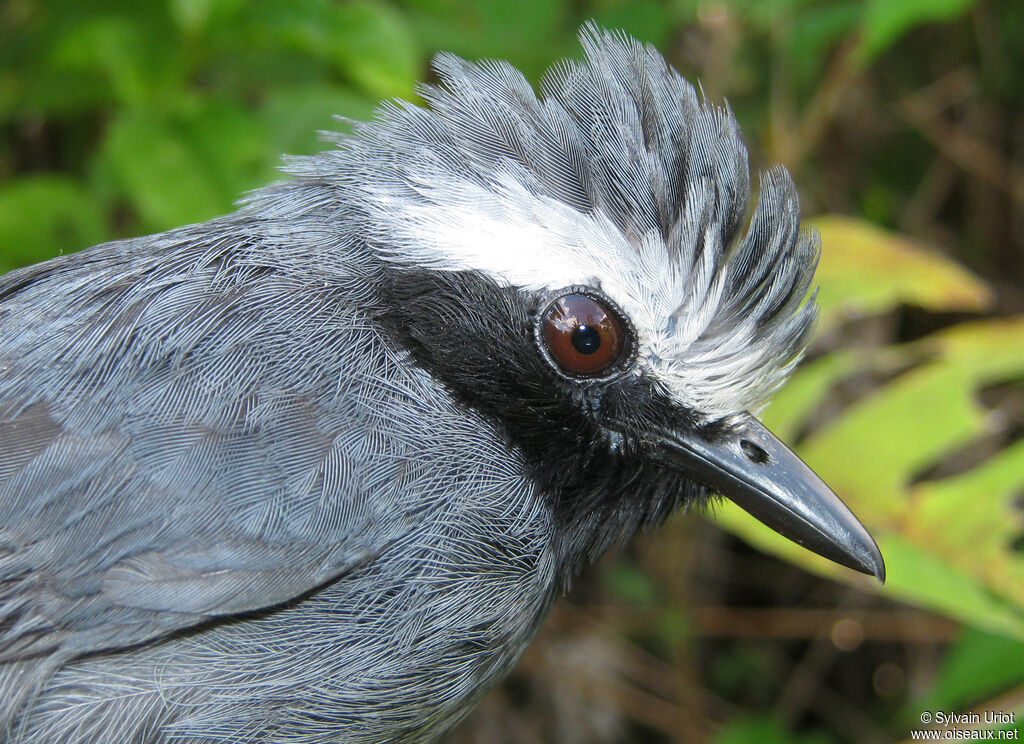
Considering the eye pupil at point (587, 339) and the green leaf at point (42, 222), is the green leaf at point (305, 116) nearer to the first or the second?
the green leaf at point (42, 222)

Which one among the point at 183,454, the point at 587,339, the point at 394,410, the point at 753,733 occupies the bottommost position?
the point at 753,733

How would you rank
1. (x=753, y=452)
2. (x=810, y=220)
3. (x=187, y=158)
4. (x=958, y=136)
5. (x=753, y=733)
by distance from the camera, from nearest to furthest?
(x=753, y=452), (x=187, y=158), (x=753, y=733), (x=810, y=220), (x=958, y=136)

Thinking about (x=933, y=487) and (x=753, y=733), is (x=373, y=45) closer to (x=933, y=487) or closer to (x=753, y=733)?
(x=933, y=487)

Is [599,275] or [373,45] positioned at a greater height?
[373,45]

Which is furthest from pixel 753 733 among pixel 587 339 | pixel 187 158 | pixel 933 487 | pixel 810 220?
pixel 187 158

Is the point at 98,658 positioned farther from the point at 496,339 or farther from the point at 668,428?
the point at 668,428

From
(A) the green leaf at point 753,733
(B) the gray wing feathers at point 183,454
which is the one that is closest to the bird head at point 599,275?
(B) the gray wing feathers at point 183,454

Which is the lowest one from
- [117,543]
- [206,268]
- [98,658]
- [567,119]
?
[98,658]

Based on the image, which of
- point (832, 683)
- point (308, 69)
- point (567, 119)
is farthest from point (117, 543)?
point (832, 683)
